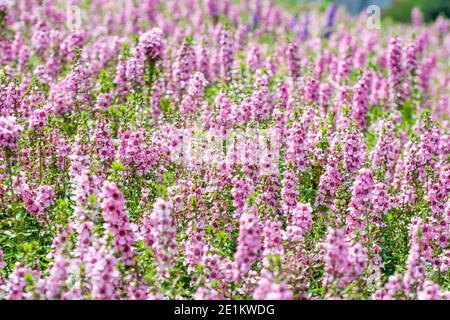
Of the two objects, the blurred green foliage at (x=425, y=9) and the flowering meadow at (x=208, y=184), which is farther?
the blurred green foliage at (x=425, y=9)

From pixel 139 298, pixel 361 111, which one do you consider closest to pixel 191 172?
pixel 139 298

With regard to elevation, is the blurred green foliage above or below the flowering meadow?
above

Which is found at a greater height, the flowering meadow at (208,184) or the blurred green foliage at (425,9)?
the blurred green foliage at (425,9)

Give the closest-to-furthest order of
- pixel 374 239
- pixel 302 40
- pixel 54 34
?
pixel 374 239, pixel 54 34, pixel 302 40

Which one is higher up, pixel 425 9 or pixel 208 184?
pixel 425 9

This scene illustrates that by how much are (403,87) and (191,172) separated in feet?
26.5

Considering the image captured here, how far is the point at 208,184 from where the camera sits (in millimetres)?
10164

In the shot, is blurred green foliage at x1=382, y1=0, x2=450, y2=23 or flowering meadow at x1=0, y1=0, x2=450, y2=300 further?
blurred green foliage at x1=382, y1=0, x2=450, y2=23

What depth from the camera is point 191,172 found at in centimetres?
1021

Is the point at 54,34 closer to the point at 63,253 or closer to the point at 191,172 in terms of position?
the point at 191,172

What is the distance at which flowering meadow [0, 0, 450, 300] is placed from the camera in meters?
7.64

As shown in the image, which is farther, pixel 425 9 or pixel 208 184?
pixel 425 9

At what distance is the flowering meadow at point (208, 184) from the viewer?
25.1ft
